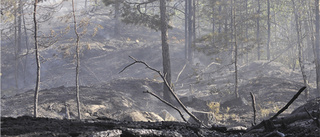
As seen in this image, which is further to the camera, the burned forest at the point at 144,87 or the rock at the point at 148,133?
the burned forest at the point at 144,87

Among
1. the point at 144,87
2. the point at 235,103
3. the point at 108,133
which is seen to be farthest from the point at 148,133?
the point at 144,87

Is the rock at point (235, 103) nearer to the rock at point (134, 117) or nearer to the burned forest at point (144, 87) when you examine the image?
the burned forest at point (144, 87)

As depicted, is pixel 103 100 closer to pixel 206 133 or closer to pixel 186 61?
pixel 206 133

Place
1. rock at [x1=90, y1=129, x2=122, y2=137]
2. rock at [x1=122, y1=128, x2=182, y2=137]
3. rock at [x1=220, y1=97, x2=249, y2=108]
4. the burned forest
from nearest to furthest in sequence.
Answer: rock at [x1=90, y1=129, x2=122, y2=137]
rock at [x1=122, y1=128, x2=182, y2=137]
the burned forest
rock at [x1=220, y1=97, x2=249, y2=108]

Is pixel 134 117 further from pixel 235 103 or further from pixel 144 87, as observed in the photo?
pixel 144 87

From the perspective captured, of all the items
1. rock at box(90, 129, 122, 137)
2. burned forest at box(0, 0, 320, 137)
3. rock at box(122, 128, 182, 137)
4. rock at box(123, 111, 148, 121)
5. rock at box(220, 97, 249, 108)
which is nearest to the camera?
rock at box(90, 129, 122, 137)

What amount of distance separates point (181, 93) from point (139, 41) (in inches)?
735

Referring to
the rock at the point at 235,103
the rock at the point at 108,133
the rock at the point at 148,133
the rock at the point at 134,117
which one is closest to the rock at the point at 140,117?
the rock at the point at 134,117

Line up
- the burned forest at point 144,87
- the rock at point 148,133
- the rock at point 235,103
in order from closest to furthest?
the rock at point 148,133 < the burned forest at point 144,87 < the rock at point 235,103

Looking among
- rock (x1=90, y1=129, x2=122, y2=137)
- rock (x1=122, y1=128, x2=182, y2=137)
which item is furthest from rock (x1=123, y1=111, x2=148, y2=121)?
rock (x1=90, y1=129, x2=122, y2=137)

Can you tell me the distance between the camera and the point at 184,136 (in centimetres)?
364

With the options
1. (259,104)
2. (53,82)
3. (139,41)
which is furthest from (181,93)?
(139,41)

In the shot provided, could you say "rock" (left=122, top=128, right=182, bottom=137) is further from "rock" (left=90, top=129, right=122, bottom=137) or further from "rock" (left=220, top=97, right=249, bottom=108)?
"rock" (left=220, top=97, right=249, bottom=108)

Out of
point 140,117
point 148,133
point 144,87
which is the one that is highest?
point 148,133
